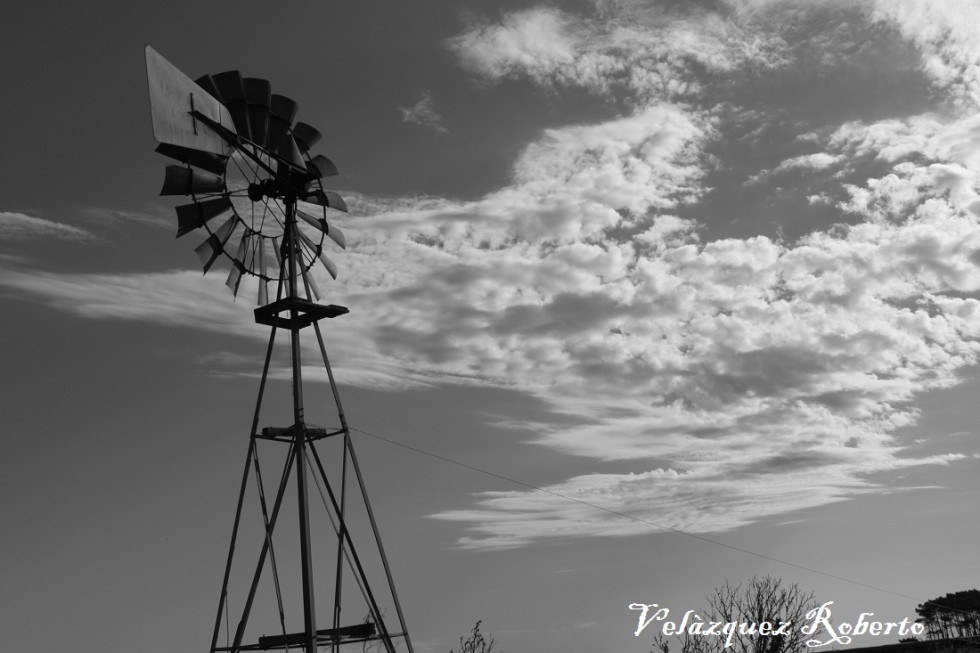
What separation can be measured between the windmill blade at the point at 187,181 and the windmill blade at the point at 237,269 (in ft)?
3.59

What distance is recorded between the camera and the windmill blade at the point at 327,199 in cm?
1571

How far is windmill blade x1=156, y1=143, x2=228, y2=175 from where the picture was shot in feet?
43.3

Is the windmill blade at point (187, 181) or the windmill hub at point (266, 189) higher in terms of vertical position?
the windmill hub at point (266, 189)

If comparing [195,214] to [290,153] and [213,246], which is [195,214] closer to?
[213,246]

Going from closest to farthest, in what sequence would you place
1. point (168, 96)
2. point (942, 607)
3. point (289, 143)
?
point (168, 96) → point (289, 143) → point (942, 607)

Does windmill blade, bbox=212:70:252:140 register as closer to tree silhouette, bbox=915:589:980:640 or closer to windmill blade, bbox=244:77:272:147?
windmill blade, bbox=244:77:272:147

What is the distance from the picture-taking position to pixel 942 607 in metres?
42.7

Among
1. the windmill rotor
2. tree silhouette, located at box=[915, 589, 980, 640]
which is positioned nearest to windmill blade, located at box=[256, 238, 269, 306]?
the windmill rotor

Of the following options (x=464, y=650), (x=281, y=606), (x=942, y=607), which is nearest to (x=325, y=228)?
(x=281, y=606)

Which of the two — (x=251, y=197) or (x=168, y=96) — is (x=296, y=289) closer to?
(x=251, y=197)

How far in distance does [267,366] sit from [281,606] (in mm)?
3493

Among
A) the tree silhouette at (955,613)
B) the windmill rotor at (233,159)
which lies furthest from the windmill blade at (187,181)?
the tree silhouette at (955,613)

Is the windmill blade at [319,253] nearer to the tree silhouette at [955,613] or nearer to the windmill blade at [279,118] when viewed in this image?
the windmill blade at [279,118]

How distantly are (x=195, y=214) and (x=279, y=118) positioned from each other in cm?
192
